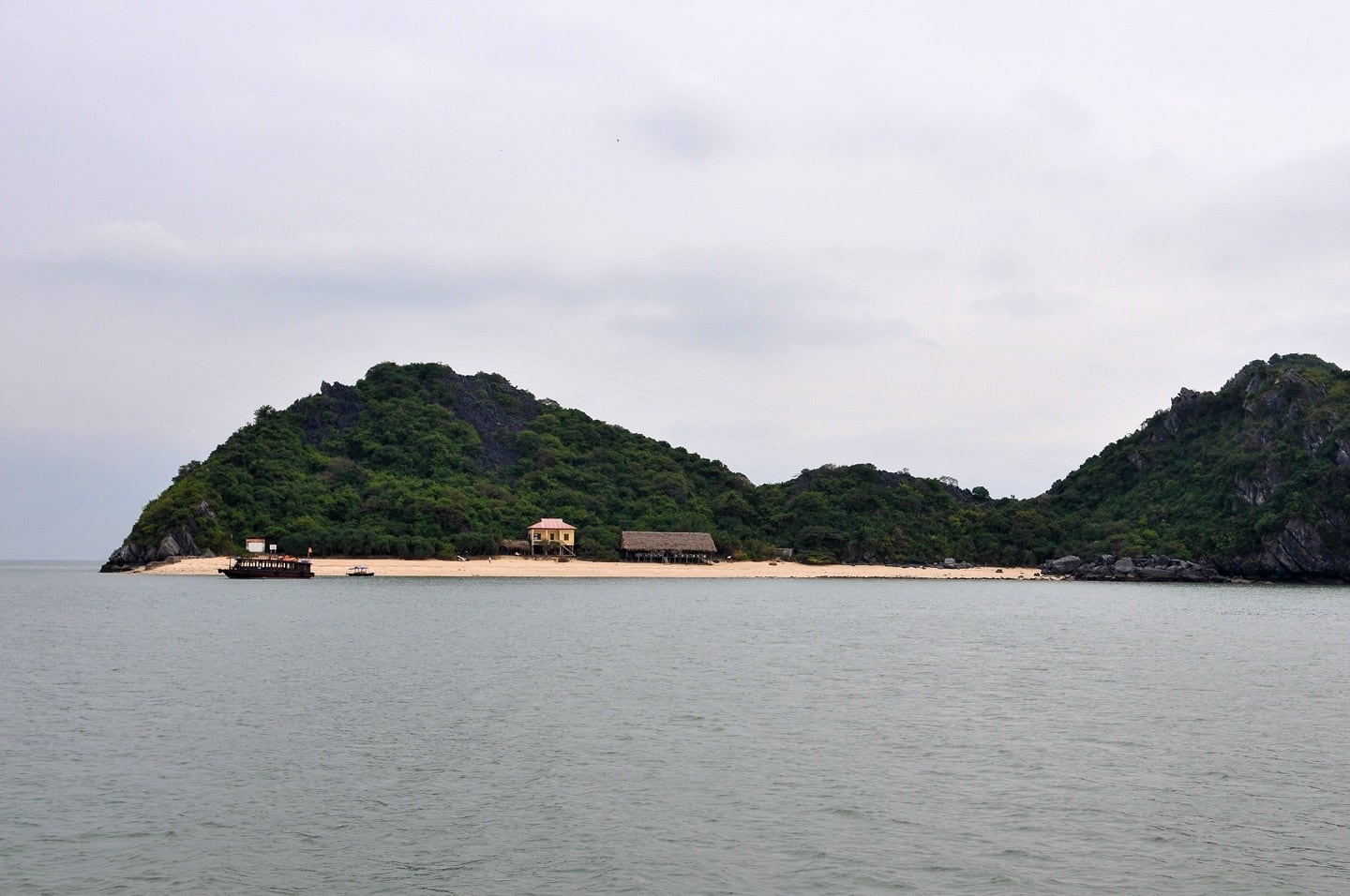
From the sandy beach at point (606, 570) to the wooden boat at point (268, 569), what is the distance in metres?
2.82

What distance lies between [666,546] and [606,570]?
10969mm

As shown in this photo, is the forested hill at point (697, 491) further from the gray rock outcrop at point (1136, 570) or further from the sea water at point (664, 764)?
the sea water at point (664, 764)

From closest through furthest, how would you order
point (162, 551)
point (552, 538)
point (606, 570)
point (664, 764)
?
point (664, 764) < point (162, 551) < point (606, 570) < point (552, 538)

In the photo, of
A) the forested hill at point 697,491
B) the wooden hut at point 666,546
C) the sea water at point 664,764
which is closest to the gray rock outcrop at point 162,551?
the forested hill at point 697,491

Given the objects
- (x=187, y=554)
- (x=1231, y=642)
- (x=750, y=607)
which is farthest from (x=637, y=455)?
(x=1231, y=642)

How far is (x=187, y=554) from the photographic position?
274ft

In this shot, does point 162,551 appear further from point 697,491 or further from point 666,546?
point 697,491

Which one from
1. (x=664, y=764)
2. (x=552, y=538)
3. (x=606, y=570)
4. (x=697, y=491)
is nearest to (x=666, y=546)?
(x=552, y=538)

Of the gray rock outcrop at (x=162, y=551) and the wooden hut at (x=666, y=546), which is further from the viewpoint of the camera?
the wooden hut at (x=666, y=546)

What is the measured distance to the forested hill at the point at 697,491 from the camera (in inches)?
3401

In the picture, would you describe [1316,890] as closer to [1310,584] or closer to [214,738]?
[214,738]

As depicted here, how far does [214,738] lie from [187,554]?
70729 mm

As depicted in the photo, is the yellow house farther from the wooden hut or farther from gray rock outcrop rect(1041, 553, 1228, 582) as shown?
gray rock outcrop rect(1041, 553, 1228, 582)

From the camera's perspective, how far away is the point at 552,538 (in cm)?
9431
